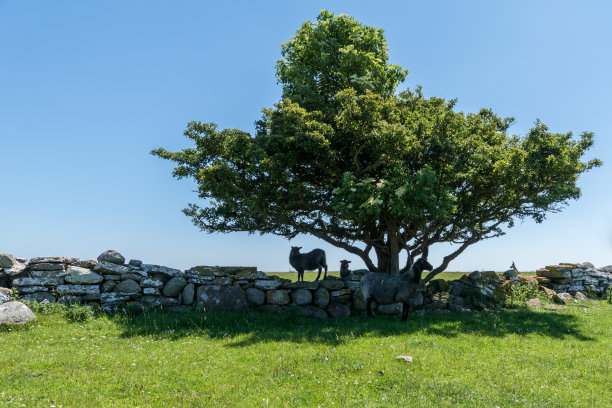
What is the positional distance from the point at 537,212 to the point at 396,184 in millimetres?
9474

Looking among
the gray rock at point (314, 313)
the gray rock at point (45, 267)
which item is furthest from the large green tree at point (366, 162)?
the gray rock at point (45, 267)

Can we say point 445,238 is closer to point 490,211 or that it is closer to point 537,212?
point 490,211

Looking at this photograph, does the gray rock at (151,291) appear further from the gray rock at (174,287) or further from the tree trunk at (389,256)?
the tree trunk at (389,256)

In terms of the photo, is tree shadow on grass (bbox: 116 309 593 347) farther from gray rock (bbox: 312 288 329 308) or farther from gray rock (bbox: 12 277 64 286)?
gray rock (bbox: 12 277 64 286)

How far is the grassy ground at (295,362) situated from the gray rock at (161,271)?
255 centimetres

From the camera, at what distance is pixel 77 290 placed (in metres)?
16.3

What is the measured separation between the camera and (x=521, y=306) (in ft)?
66.2

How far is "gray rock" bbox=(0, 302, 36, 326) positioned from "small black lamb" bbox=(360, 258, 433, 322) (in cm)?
1247

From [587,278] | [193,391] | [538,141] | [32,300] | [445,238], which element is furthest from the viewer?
[587,278]

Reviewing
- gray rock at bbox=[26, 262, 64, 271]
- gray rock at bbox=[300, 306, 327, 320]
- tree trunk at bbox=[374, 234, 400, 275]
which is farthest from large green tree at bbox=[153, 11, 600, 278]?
gray rock at bbox=[26, 262, 64, 271]

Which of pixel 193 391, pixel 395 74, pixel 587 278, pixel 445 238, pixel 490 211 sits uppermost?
pixel 395 74

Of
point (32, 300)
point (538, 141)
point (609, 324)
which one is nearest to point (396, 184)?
point (538, 141)

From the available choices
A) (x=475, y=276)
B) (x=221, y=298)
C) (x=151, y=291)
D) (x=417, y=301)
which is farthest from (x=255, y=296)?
(x=475, y=276)

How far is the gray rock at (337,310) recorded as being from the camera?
1677 cm
